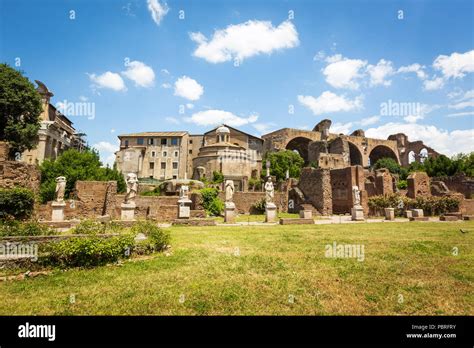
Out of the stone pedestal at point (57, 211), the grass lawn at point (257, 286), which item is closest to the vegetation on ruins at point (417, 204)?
the grass lawn at point (257, 286)

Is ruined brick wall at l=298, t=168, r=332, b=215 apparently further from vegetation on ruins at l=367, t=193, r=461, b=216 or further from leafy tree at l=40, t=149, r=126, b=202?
leafy tree at l=40, t=149, r=126, b=202

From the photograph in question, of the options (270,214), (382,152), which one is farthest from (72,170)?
(382,152)

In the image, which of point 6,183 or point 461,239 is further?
point 6,183

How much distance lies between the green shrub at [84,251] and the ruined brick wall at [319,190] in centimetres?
2597

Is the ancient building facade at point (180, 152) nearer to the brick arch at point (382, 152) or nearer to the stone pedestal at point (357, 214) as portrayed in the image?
the brick arch at point (382, 152)

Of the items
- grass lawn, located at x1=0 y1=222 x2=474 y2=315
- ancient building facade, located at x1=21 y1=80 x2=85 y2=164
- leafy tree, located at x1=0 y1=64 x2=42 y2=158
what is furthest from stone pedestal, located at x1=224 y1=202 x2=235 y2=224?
ancient building facade, located at x1=21 y1=80 x2=85 y2=164

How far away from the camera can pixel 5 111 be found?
3106cm

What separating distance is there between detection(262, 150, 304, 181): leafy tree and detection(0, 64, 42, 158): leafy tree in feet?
147

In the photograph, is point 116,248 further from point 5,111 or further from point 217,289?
point 5,111

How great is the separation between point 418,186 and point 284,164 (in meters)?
34.0

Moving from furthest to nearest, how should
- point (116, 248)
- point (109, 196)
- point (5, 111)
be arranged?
point (5, 111), point (109, 196), point (116, 248)

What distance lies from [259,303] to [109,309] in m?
2.32
